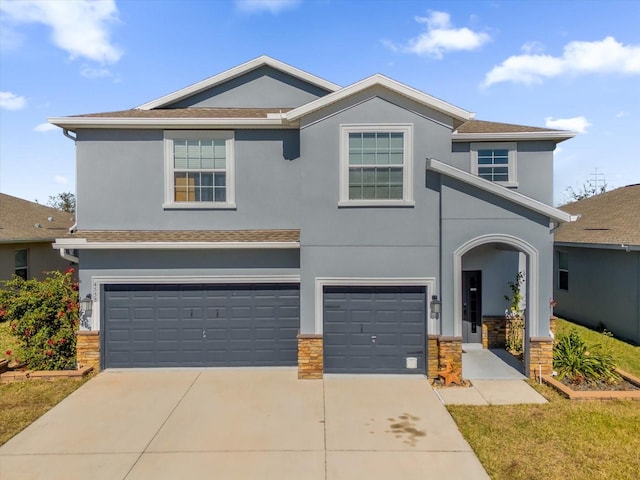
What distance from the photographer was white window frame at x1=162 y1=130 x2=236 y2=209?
9.97m

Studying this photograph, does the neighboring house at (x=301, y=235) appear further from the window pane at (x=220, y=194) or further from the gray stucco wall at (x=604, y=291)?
the gray stucco wall at (x=604, y=291)

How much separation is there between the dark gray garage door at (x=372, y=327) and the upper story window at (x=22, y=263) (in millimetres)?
14897

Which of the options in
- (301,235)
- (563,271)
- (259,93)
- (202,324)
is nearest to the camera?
(301,235)

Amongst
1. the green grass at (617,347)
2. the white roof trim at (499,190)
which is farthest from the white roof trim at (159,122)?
the green grass at (617,347)

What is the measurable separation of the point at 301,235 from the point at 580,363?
7073 millimetres

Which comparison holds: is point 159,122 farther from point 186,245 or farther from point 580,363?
point 580,363

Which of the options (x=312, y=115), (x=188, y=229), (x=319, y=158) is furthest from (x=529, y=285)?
(x=188, y=229)

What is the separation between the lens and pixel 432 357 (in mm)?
9016

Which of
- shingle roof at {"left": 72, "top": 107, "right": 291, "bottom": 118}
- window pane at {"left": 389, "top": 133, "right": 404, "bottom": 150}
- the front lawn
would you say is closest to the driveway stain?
the front lawn

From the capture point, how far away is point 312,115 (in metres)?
9.09

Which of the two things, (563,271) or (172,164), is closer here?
(172,164)

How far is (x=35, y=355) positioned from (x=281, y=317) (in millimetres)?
6031

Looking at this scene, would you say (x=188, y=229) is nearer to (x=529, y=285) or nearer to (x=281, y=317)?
(x=281, y=317)

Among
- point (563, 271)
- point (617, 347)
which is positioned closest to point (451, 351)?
point (617, 347)
